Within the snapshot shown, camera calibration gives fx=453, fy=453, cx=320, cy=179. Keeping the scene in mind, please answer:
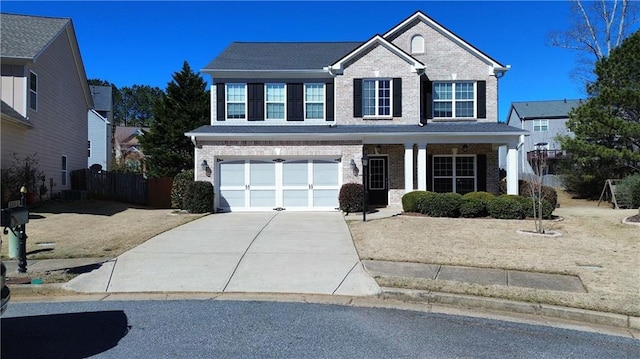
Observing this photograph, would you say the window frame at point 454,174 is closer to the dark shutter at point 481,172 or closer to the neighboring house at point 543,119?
the dark shutter at point 481,172

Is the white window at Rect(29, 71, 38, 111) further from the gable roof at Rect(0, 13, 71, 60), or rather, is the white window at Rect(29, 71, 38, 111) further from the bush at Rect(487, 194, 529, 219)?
the bush at Rect(487, 194, 529, 219)

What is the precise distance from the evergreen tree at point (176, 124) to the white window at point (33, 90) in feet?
35.9

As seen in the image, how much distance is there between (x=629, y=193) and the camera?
19.5m

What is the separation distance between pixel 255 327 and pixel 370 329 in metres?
1.37

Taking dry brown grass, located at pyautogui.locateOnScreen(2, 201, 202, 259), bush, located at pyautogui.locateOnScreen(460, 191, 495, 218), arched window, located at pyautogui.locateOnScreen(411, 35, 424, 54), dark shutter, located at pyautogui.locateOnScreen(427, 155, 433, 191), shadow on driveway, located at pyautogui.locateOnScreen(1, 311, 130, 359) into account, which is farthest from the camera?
arched window, located at pyautogui.locateOnScreen(411, 35, 424, 54)

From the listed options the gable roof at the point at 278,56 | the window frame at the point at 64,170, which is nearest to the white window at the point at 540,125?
the gable roof at the point at 278,56

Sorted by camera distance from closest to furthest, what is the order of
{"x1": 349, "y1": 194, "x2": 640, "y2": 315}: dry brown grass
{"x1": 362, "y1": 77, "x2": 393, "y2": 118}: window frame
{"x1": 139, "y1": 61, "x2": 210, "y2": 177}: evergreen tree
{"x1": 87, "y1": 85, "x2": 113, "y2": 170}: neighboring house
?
{"x1": 349, "y1": 194, "x2": 640, "y2": 315}: dry brown grass → {"x1": 362, "y1": 77, "x2": 393, "y2": 118}: window frame → {"x1": 139, "y1": 61, "x2": 210, "y2": 177}: evergreen tree → {"x1": 87, "y1": 85, "x2": 113, "y2": 170}: neighboring house

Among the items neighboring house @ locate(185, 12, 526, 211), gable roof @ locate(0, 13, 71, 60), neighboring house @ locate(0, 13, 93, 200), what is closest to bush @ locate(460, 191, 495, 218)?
neighboring house @ locate(185, 12, 526, 211)

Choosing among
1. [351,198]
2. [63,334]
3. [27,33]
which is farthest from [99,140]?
[63,334]

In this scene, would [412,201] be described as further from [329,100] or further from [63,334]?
[63,334]

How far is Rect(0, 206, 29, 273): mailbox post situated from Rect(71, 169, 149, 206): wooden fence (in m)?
14.3

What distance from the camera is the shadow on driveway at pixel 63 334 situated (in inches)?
181

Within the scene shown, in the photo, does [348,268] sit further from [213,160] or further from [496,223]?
[213,160]

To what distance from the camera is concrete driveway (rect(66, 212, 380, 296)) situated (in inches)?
296
